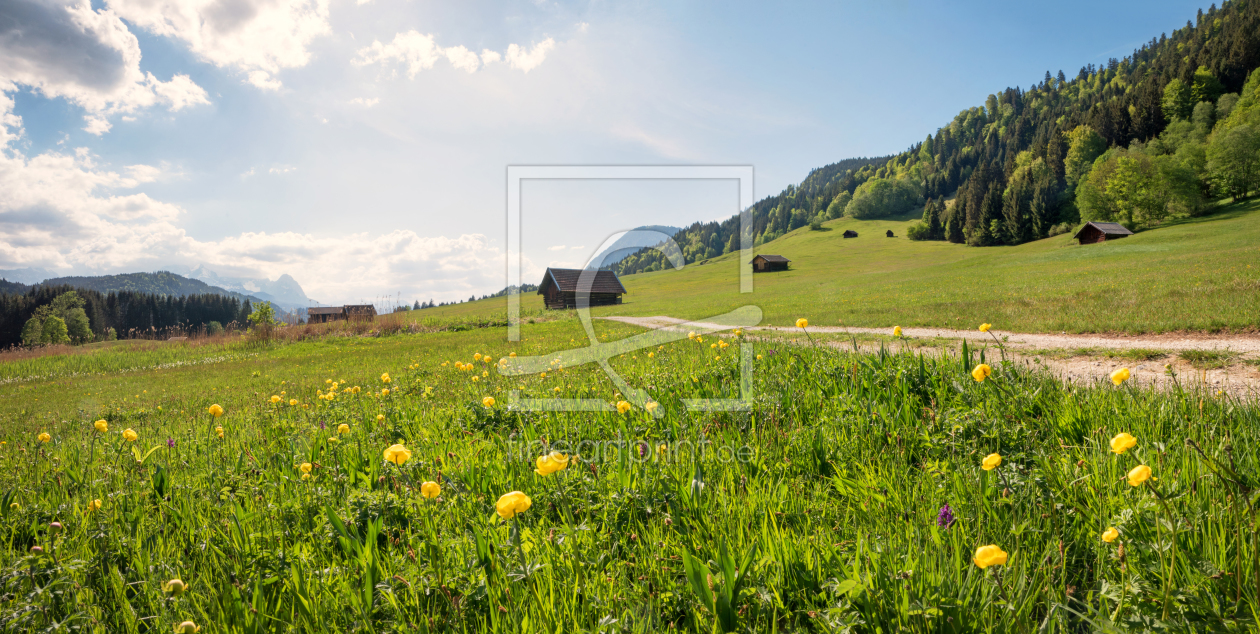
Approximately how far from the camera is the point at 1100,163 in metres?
61.7

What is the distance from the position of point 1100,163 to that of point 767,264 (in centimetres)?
4504

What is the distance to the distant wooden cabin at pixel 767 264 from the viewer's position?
62556 millimetres

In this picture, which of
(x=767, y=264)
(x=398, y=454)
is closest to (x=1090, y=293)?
(x=398, y=454)

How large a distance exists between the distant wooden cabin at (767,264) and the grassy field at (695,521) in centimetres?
6057

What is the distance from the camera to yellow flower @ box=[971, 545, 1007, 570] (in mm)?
1224

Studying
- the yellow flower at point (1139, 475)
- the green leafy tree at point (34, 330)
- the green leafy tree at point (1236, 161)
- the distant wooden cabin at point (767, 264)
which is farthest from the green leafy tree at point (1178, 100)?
the green leafy tree at point (34, 330)

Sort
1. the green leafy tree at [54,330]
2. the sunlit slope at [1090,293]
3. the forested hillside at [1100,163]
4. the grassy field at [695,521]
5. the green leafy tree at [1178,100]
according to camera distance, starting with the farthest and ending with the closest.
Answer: the green leafy tree at [1178,100] → the green leafy tree at [54,330] → the forested hillside at [1100,163] → the sunlit slope at [1090,293] → the grassy field at [695,521]

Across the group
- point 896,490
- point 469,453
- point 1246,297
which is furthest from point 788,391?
point 1246,297

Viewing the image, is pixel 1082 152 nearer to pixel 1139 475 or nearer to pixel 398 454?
pixel 1139 475

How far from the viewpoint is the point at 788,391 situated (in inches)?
157

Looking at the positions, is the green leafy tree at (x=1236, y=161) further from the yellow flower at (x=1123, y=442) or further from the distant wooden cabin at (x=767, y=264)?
the yellow flower at (x=1123, y=442)

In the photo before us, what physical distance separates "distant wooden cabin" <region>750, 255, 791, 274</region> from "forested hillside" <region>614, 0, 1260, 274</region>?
3760mm

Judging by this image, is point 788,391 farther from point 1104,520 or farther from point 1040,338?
point 1040,338

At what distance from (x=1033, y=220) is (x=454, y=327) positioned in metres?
82.5
